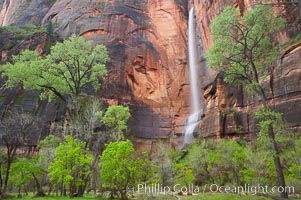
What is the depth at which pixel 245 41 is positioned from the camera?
16.6 meters

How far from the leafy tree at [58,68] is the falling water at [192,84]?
21.5m

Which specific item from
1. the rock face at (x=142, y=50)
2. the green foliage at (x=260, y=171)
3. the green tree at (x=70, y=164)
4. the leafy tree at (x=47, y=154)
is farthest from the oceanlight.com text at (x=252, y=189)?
the rock face at (x=142, y=50)

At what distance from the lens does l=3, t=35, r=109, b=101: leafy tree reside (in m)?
22.9

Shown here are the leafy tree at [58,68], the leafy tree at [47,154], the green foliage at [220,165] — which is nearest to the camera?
the leafy tree at [47,154]

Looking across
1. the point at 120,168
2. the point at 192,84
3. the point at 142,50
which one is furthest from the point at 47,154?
the point at 192,84

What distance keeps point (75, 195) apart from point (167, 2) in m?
51.9

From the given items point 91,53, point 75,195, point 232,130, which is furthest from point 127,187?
point 232,130

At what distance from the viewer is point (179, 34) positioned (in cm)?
5806

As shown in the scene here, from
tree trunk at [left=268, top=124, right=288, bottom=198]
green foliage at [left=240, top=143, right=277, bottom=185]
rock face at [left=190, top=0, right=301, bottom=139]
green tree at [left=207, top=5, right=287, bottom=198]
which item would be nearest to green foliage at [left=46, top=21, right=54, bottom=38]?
rock face at [left=190, top=0, right=301, bottom=139]

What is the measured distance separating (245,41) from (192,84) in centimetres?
3441

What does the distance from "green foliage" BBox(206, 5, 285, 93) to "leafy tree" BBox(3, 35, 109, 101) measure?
1142 centimetres

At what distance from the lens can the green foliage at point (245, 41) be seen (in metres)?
16.7

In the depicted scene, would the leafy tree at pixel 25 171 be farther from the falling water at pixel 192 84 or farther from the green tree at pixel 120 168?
the falling water at pixel 192 84

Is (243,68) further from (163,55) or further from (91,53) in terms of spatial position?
(163,55)
